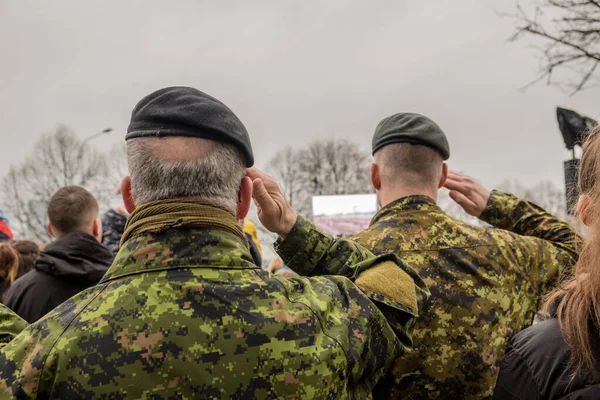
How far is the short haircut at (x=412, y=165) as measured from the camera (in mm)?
3133

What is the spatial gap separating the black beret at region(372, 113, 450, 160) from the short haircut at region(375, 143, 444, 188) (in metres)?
0.03

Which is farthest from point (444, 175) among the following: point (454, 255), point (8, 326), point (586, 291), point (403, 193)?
point (8, 326)

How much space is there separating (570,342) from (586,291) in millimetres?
143

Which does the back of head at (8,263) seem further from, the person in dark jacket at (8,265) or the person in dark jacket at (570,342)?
the person in dark jacket at (570,342)

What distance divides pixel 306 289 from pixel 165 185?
Result: 0.50 meters

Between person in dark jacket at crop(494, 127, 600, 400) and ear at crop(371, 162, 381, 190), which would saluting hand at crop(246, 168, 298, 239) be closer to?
person in dark jacket at crop(494, 127, 600, 400)

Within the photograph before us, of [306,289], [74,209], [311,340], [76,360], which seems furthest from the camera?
[74,209]

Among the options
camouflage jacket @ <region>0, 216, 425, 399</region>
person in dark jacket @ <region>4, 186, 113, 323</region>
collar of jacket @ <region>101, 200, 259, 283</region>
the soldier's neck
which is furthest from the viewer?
person in dark jacket @ <region>4, 186, 113, 323</region>

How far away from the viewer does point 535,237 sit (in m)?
3.06

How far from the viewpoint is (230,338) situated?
63.2 inches

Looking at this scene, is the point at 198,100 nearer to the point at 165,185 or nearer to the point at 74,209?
the point at 165,185

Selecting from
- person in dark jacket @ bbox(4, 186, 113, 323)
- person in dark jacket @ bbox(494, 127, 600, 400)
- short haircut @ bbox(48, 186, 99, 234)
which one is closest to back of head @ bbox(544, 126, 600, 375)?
person in dark jacket @ bbox(494, 127, 600, 400)

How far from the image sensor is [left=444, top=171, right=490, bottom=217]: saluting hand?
3.17m

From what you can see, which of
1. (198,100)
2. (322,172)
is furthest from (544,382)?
(322,172)
